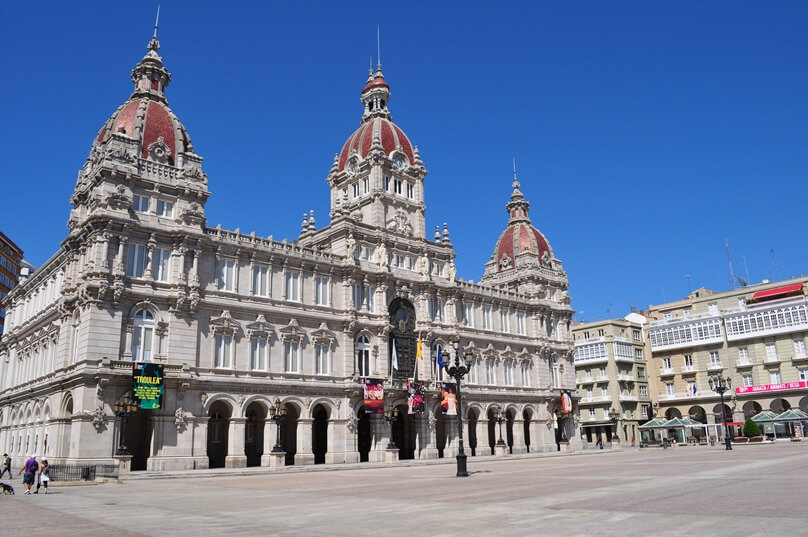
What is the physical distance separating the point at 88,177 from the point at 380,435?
99.9ft

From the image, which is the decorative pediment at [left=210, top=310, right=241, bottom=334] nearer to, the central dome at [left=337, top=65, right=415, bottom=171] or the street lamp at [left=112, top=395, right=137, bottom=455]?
the street lamp at [left=112, top=395, right=137, bottom=455]

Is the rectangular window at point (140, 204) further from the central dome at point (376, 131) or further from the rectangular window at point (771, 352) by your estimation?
the rectangular window at point (771, 352)

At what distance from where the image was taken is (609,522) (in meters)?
13.9

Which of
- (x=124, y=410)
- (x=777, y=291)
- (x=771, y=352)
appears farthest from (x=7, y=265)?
(x=777, y=291)

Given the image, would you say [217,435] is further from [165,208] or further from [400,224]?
[400,224]

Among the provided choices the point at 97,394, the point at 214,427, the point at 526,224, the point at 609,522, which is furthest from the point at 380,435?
the point at 609,522

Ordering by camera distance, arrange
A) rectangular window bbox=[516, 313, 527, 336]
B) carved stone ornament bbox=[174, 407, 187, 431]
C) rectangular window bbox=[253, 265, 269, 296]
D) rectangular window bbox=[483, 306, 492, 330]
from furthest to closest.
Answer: rectangular window bbox=[516, 313, 527, 336]
rectangular window bbox=[483, 306, 492, 330]
rectangular window bbox=[253, 265, 269, 296]
carved stone ornament bbox=[174, 407, 187, 431]

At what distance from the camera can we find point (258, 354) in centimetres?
5072

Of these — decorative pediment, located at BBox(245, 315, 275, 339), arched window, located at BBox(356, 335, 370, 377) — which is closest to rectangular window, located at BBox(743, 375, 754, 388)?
arched window, located at BBox(356, 335, 370, 377)

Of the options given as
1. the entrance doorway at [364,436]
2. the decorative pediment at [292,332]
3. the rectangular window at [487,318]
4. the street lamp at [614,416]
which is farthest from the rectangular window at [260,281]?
the street lamp at [614,416]

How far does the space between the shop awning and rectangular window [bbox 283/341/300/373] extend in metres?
67.9

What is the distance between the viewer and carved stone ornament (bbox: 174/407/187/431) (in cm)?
4466

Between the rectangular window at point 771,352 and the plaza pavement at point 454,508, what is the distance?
216 ft

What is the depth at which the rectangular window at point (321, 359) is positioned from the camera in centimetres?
5397
